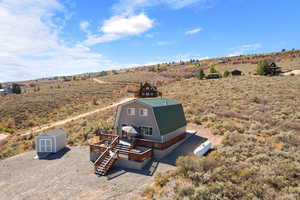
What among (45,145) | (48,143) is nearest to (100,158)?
(48,143)

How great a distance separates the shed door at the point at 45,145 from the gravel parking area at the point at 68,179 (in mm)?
1896

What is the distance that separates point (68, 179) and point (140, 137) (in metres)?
6.87

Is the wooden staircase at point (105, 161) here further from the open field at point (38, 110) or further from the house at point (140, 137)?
the open field at point (38, 110)

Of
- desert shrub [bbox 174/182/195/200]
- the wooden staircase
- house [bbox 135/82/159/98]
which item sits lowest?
the wooden staircase

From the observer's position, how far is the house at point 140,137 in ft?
48.1

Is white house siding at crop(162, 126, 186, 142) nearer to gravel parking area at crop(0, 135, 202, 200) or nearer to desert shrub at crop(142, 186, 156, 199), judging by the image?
gravel parking area at crop(0, 135, 202, 200)

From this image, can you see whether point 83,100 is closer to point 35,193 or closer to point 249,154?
point 35,193

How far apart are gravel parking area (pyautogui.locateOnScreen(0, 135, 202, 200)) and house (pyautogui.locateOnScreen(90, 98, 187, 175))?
0.74 meters

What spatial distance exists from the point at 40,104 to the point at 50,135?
102 ft

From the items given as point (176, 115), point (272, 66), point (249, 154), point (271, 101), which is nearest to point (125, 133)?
point (176, 115)

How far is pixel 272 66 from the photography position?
53500 mm

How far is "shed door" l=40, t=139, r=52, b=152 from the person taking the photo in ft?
64.1

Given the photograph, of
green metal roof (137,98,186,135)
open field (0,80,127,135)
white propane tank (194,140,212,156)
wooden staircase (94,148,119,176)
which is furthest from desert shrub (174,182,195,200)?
open field (0,80,127,135)

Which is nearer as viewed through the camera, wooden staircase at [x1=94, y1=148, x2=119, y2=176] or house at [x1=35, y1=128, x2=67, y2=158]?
wooden staircase at [x1=94, y1=148, x2=119, y2=176]
